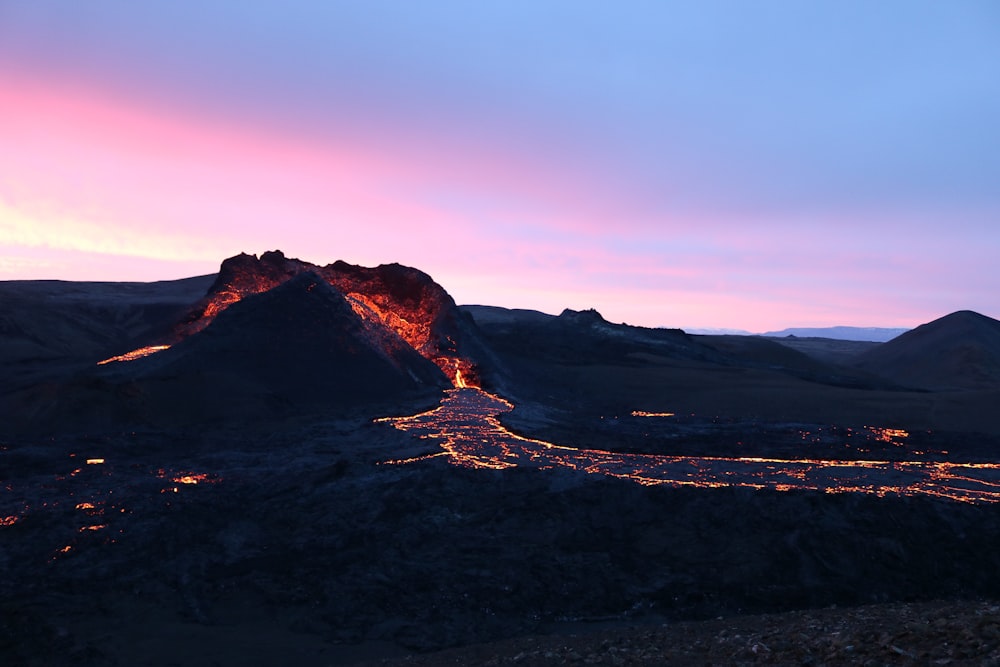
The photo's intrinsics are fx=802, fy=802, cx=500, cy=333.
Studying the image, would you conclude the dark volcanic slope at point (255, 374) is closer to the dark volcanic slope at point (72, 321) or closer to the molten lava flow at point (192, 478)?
the dark volcanic slope at point (72, 321)

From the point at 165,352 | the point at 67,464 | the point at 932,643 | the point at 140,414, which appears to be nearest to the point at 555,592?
the point at 932,643

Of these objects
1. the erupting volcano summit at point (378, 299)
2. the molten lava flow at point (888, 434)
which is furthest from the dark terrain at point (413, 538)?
the erupting volcano summit at point (378, 299)

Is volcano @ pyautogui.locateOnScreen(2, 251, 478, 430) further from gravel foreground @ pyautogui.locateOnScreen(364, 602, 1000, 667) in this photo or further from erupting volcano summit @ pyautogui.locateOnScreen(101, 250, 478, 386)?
gravel foreground @ pyautogui.locateOnScreen(364, 602, 1000, 667)

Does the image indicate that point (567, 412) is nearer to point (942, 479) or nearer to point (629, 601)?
point (942, 479)

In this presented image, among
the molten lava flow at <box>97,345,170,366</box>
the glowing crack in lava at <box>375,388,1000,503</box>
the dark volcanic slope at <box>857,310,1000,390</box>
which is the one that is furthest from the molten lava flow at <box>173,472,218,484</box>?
the dark volcanic slope at <box>857,310,1000,390</box>

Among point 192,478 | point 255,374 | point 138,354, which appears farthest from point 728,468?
point 138,354
